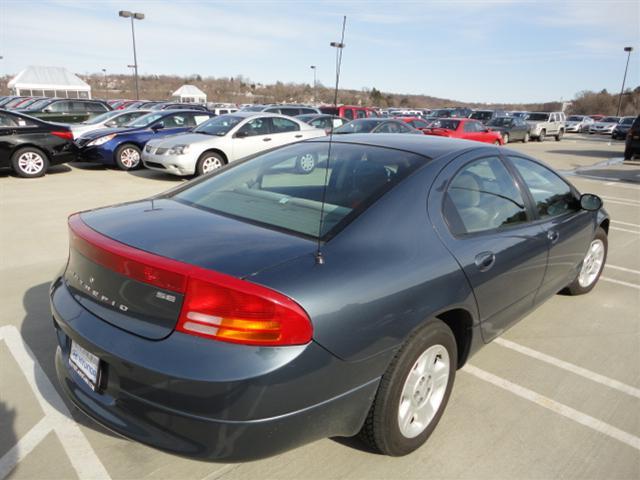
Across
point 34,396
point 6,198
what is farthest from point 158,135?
point 34,396

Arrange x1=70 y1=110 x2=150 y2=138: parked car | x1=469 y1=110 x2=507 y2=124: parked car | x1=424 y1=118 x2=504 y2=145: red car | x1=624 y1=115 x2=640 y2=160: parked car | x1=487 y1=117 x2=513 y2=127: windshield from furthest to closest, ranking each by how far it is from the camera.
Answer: x1=469 y1=110 x2=507 y2=124: parked car → x1=487 y1=117 x2=513 y2=127: windshield → x1=424 y1=118 x2=504 y2=145: red car → x1=624 y1=115 x2=640 y2=160: parked car → x1=70 y1=110 x2=150 y2=138: parked car

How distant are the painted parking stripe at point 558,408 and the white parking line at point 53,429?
2321 millimetres

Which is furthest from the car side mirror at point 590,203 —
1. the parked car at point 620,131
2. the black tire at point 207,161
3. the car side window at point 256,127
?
the parked car at point 620,131

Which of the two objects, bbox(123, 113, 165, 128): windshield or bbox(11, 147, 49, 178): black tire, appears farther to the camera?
bbox(123, 113, 165, 128): windshield

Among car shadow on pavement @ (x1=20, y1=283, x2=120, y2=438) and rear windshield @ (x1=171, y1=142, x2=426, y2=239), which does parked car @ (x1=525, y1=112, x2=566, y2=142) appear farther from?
car shadow on pavement @ (x1=20, y1=283, x2=120, y2=438)

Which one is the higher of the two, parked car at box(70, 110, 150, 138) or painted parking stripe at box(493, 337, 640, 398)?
parked car at box(70, 110, 150, 138)

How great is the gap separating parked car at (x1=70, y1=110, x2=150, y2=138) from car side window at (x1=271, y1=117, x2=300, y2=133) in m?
4.69

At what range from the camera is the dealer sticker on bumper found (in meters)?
2.04

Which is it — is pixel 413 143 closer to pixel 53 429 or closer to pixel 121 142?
pixel 53 429

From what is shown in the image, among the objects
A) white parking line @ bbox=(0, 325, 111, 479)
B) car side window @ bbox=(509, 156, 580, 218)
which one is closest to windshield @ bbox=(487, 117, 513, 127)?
car side window @ bbox=(509, 156, 580, 218)

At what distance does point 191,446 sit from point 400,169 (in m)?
1.71

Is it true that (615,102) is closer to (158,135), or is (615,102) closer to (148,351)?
(158,135)

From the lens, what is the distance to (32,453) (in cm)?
238

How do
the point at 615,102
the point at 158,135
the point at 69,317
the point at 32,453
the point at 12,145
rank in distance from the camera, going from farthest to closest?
the point at 615,102
the point at 158,135
the point at 12,145
the point at 32,453
the point at 69,317
